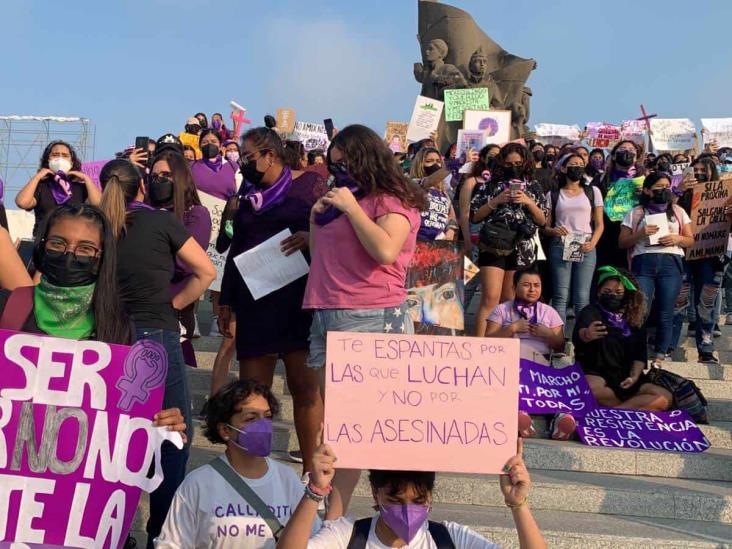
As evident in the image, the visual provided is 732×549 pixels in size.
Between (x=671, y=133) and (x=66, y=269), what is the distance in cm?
1557

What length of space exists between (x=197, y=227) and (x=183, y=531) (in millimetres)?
2607

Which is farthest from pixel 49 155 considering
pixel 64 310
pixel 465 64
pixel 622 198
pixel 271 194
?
pixel 465 64

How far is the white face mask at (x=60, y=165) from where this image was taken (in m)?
7.13

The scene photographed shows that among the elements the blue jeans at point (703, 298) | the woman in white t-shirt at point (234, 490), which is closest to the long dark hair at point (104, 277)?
the woman in white t-shirt at point (234, 490)

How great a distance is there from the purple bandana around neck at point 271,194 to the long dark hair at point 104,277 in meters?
1.72

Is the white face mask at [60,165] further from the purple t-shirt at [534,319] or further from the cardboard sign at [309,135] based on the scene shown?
the cardboard sign at [309,135]

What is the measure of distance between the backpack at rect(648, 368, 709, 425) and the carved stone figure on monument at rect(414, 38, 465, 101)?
13.2 metres

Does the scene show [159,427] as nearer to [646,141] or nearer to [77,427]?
[77,427]

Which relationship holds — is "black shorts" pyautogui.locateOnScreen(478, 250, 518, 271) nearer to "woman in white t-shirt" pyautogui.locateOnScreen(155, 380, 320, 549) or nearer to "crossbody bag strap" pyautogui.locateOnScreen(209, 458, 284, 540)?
"woman in white t-shirt" pyautogui.locateOnScreen(155, 380, 320, 549)

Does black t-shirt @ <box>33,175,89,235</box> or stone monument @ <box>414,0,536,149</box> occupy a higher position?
stone monument @ <box>414,0,536,149</box>

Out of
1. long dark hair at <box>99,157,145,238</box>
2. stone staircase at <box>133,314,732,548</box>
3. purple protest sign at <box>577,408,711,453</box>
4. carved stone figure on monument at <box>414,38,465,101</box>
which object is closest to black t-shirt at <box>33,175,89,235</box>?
stone staircase at <box>133,314,732,548</box>

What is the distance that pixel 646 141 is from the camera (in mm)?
17531

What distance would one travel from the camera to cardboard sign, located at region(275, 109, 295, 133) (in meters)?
16.1

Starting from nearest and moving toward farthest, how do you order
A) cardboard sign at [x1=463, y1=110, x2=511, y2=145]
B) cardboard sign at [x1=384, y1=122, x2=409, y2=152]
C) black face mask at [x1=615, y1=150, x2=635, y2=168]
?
black face mask at [x1=615, y1=150, x2=635, y2=168] → cardboard sign at [x1=463, y1=110, x2=511, y2=145] → cardboard sign at [x1=384, y1=122, x2=409, y2=152]
